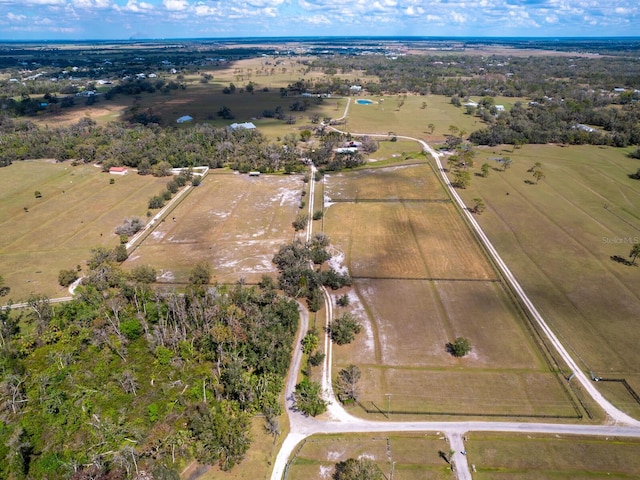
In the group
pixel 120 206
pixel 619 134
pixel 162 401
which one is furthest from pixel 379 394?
pixel 619 134

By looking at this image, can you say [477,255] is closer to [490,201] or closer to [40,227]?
[490,201]

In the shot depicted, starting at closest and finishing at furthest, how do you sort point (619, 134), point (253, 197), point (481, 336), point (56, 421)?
point (56, 421) < point (481, 336) < point (253, 197) < point (619, 134)

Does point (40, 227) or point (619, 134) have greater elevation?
point (619, 134)

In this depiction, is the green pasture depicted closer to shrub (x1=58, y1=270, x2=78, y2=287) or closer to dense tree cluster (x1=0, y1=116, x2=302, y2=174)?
dense tree cluster (x1=0, y1=116, x2=302, y2=174)

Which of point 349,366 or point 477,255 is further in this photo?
point 477,255

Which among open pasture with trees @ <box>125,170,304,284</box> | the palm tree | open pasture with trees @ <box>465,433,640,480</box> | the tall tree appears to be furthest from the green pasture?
the tall tree

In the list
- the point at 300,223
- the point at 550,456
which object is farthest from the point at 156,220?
the point at 550,456

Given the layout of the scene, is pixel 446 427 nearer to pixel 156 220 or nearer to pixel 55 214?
→ pixel 156 220
